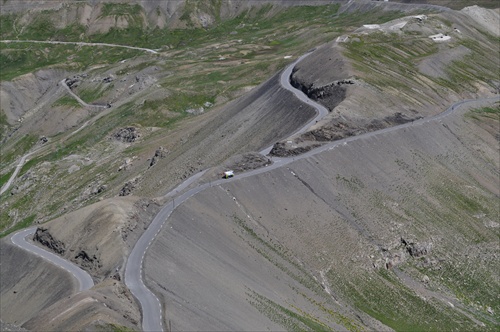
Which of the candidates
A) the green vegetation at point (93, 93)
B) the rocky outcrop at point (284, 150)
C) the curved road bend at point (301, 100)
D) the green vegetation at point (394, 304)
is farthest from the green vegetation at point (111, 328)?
the green vegetation at point (93, 93)

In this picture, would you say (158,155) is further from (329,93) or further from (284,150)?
(284,150)

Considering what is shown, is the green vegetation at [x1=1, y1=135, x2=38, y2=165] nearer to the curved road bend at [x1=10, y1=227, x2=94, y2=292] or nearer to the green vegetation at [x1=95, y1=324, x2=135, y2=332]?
the curved road bend at [x1=10, y1=227, x2=94, y2=292]

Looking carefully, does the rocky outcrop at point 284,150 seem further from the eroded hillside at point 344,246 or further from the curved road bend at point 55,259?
the curved road bend at point 55,259

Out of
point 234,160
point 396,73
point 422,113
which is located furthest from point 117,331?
point 396,73

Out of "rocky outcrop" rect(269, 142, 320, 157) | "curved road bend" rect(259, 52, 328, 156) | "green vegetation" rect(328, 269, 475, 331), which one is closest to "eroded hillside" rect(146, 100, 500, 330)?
"green vegetation" rect(328, 269, 475, 331)

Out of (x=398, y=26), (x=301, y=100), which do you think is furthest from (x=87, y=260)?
(x=398, y=26)

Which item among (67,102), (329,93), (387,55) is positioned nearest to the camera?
(329,93)
